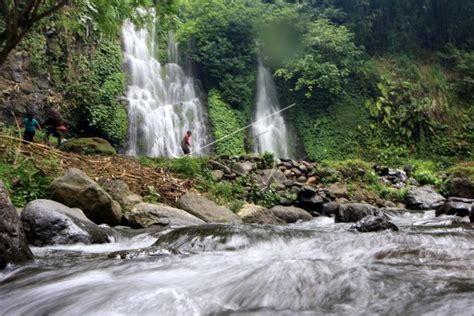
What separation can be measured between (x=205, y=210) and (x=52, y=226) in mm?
3479

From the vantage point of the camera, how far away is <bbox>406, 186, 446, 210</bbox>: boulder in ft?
45.2

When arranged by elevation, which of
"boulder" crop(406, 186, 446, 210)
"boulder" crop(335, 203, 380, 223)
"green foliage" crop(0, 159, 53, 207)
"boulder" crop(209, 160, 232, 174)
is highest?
"green foliage" crop(0, 159, 53, 207)

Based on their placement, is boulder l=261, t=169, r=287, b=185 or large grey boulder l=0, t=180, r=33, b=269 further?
boulder l=261, t=169, r=287, b=185

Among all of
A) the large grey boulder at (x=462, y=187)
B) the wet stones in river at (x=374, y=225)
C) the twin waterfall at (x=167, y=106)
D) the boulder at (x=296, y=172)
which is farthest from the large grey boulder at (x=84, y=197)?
the large grey boulder at (x=462, y=187)

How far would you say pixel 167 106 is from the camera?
1886 centimetres

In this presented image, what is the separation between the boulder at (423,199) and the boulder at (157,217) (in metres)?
8.01

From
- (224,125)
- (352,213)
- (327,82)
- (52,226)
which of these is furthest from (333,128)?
(52,226)

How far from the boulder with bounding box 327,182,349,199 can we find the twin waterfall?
21.4 feet

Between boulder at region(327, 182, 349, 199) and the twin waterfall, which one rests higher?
the twin waterfall

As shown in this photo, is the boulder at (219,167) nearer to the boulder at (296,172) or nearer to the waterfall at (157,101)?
the boulder at (296,172)

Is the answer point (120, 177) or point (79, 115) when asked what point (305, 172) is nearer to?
point (120, 177)

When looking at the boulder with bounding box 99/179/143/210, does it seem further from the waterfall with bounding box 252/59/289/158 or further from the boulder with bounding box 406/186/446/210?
the waterfall with bounding box 252/59/289/158

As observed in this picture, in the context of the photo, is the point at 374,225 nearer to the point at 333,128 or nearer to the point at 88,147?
the point at 88,147

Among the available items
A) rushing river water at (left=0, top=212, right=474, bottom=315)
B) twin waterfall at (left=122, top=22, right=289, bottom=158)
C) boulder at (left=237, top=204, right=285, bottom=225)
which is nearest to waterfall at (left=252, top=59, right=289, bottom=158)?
twin waterfall at (left=122, top=22, right=289, bottom=158)
